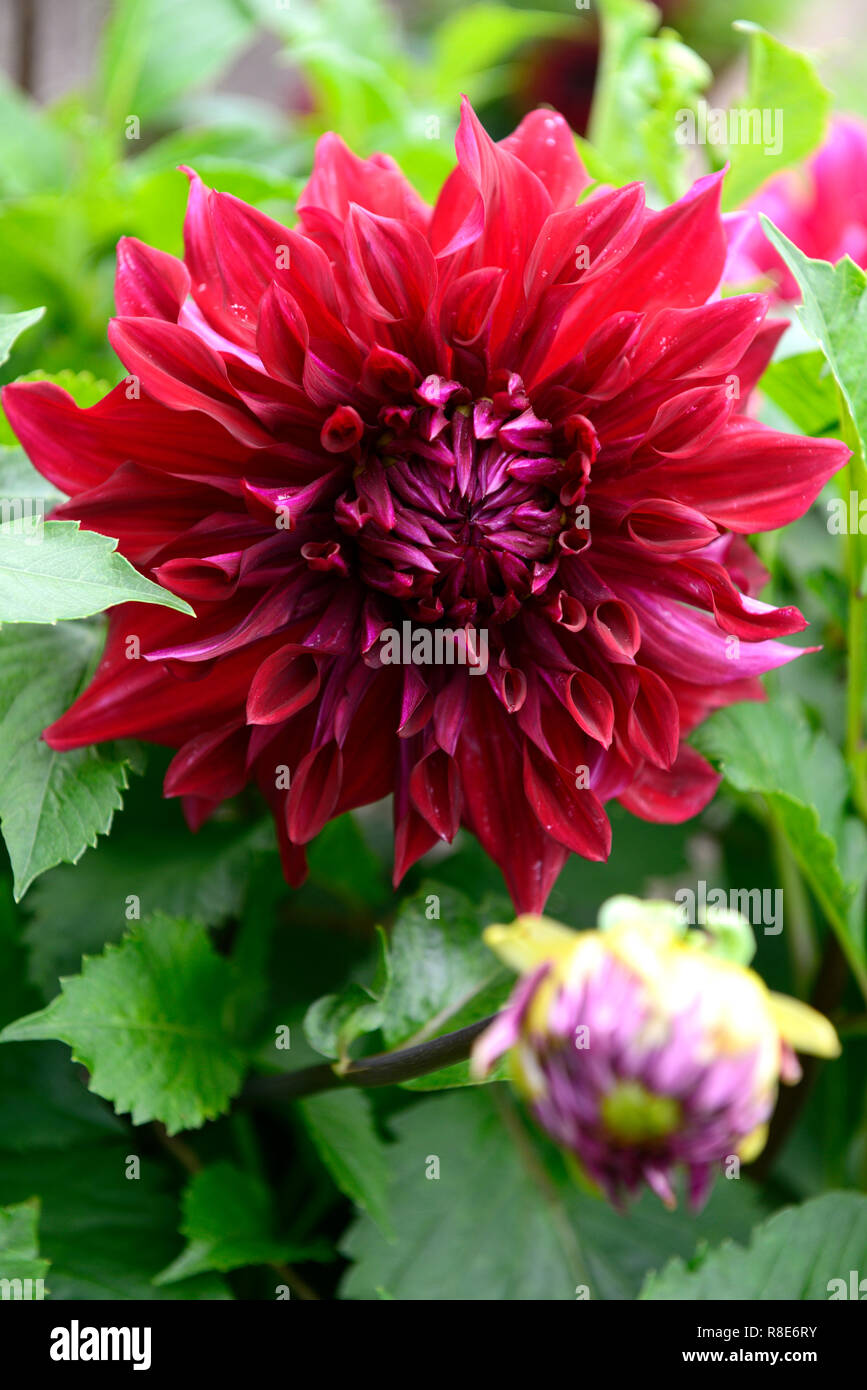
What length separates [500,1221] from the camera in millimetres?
411

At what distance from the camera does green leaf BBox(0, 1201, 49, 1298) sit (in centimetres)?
30

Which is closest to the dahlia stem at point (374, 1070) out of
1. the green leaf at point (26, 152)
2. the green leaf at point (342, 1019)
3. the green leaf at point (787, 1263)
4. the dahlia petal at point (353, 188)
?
the green leaf at point (342, 1019)

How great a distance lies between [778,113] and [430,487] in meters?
0.22

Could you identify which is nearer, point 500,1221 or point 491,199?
point 491,199

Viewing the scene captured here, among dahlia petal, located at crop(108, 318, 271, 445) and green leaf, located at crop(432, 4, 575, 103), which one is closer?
dahlia petal, located at crop(108, 318, 271, 445)

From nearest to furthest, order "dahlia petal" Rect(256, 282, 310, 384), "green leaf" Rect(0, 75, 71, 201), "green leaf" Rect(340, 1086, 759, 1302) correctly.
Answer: "dahlia petal" Rect(256, 282, 310, 384), "green leaf" Rect(340, 1086, 759, 1302), "green leaf" Rect(0, 75, 71, 201)

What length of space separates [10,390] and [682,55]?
0.28m

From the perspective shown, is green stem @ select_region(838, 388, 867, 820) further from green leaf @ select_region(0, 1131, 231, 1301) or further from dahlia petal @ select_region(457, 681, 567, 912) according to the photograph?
green leaf @ select_region(0, 1131, 231, 1301)

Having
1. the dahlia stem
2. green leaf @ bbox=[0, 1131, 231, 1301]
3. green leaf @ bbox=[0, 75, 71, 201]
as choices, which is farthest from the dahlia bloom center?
green leaf @ bbox=[0, 75, 71, 201]

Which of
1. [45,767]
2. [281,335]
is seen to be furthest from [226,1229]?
[281,335]

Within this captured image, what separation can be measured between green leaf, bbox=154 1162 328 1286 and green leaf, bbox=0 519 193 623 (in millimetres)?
183

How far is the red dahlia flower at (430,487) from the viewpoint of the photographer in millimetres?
295

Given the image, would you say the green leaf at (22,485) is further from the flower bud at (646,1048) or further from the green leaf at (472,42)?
the green leaf at (472,42)

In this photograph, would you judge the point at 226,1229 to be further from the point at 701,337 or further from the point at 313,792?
the point at 701,337
